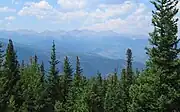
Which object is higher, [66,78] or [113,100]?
[66,78]

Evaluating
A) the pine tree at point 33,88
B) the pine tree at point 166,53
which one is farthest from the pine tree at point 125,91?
the pine tree at point 166,53

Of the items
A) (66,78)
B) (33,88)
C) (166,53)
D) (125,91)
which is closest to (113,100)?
(125,91)

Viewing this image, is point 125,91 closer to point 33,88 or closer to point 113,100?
point 113,100

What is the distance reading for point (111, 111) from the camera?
74.1 metres

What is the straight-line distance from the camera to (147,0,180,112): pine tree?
32125 mm

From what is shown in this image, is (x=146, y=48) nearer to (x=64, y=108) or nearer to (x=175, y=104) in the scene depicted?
(x=175, y=104)

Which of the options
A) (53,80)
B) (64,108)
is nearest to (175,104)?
(64,108)

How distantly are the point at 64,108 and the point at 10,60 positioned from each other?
22416 millimetres

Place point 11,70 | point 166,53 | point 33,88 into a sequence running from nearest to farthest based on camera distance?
point 166,53
point 11,70
point 33,88

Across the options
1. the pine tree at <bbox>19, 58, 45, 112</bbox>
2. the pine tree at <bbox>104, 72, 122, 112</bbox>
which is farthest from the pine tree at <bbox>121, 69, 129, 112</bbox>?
the pine tree at <bbox>19, 58, 45, 112</bbox>

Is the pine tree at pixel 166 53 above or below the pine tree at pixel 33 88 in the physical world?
above

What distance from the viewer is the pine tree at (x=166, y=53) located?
32125 millimetres

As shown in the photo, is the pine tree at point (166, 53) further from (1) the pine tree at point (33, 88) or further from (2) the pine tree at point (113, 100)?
(2) the pine tree at point (113, 100)

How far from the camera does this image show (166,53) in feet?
107
